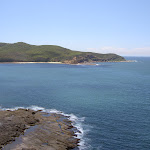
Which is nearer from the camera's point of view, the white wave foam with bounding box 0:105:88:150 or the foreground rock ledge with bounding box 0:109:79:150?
the foreground rock ledge with bounding box 0:109:79:150

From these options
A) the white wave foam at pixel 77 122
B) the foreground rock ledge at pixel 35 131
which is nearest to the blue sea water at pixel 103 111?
the white wave foam at pixel 77 122

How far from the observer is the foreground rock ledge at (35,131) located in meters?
41.9

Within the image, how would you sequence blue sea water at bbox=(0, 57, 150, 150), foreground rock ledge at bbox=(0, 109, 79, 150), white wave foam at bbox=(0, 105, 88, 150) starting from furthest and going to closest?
blue sea water at bbox=(0, 57, 150, 150), white wave foam at bbox=(0, 105, 88, 150), foreground rock ledge at bbox=(0, 109, 79, 150)

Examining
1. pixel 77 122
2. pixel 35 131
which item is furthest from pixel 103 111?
pixel 35 131

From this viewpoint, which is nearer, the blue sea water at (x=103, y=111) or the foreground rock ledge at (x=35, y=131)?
the foreground rock ledge at (x=35, y=131)

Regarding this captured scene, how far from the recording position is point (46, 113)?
6394 cm

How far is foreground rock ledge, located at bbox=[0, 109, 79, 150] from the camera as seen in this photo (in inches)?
1648

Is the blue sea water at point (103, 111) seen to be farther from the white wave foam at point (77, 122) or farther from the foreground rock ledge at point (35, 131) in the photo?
the foreground rock ledge at point (35, 131)

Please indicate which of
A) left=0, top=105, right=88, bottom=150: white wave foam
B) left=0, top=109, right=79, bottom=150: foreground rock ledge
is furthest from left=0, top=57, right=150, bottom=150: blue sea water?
left=0, top=109, right=79, bottom=150: foreground rock ledge

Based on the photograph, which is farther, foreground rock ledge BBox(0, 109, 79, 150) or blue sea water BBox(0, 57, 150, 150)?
blue sea water BBox(0, 57, 150, 150)

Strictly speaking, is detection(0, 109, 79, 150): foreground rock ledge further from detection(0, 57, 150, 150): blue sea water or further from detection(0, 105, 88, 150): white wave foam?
detection(0, 57, 150, 150): blue sea water

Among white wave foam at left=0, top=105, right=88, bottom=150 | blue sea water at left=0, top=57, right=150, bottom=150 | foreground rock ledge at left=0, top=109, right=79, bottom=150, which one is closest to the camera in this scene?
foreground rock ledge at left=0, top=109, right=79, bottom=150

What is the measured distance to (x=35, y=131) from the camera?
49125mm

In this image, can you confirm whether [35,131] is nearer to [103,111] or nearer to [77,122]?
[77,122]
